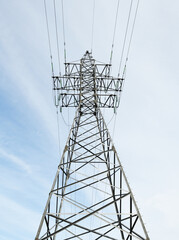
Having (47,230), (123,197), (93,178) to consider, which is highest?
(93,178)

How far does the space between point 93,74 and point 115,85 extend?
1.63 meters

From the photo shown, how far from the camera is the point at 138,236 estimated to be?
5.01 meters

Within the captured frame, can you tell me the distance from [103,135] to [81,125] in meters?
1.71

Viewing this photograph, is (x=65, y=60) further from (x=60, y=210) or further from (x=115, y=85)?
(x=60, y=210)

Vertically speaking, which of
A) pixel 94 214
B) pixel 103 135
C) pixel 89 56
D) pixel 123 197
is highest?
pixel 89 56

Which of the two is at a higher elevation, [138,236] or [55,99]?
[55,99]

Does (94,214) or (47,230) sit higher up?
(94,214)

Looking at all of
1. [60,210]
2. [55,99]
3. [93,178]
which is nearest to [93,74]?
[55,99]

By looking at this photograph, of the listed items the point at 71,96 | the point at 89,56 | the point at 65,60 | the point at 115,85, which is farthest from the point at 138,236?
the point at 89,56

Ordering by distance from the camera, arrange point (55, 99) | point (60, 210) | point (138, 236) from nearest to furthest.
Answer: point (138, 236), point (60, 210), point (55, 99)

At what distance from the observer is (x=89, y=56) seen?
1638cm

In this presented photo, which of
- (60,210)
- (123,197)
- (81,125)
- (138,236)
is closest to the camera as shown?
(138,236)

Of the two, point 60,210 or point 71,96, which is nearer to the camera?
point 60,210

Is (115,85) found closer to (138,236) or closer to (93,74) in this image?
(93,74)
